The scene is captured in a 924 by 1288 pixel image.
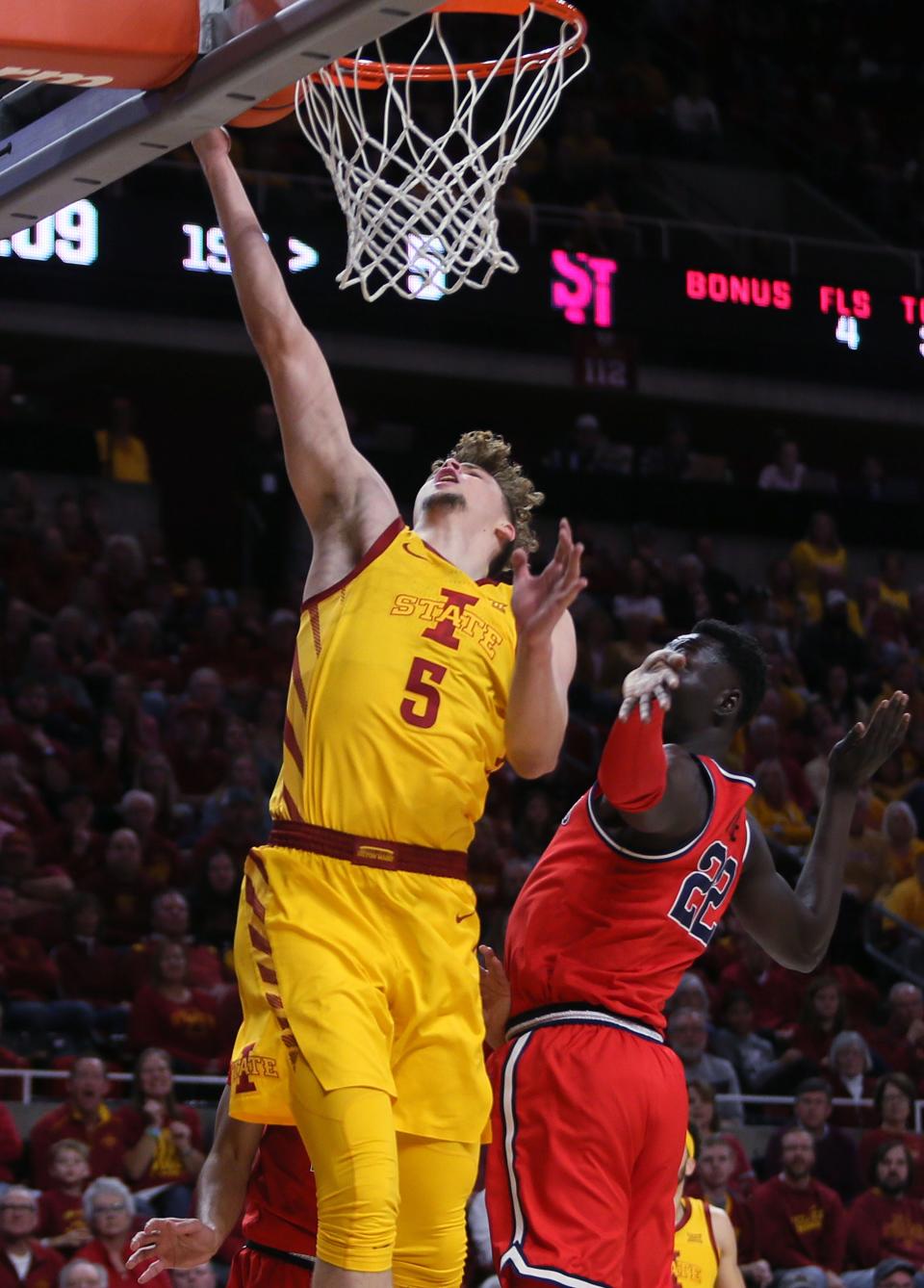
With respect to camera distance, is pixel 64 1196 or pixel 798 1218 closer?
pixel 64 1196

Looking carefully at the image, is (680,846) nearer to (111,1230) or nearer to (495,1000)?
(495,1000)

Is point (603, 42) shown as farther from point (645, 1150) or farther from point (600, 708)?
point (645, 1150)

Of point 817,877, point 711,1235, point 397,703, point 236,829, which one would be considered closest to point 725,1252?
point 711,1235

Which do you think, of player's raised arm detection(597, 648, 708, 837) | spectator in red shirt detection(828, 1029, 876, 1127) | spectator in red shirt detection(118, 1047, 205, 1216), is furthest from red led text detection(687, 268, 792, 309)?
player's raised arm detection(597, 648, 708, 837)

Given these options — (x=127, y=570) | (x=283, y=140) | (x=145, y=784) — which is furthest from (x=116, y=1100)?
(x=283, y=140)

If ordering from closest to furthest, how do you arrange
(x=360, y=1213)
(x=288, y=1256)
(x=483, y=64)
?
(x=360, y=1213), (x=288, y=1256), (x=483, y=64)

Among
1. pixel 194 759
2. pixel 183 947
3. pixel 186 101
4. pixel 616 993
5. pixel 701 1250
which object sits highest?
pixel 186 101

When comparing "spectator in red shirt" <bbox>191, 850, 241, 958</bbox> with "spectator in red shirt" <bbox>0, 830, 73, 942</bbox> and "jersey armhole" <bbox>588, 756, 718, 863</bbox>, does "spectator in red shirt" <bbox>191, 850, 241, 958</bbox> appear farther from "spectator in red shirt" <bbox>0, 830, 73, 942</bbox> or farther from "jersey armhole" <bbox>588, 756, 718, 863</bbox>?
"jersey armhole" <bbox>588, 756, 718, 863</bbox>

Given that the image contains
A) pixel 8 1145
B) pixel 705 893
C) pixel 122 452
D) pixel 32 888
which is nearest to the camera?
pixel 705 893

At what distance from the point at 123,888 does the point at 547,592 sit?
20.7ft

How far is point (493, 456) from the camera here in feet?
16.3

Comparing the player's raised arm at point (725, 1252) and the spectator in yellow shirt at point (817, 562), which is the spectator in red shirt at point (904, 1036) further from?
the spectator in yellow shirt at point (817, 562)

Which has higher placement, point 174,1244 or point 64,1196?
point 174,1244

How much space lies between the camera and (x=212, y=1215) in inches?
183
